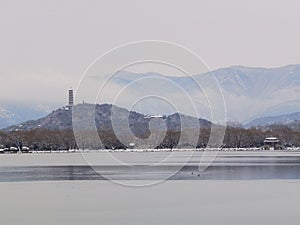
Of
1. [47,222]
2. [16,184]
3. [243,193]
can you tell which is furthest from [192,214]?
[16,184]

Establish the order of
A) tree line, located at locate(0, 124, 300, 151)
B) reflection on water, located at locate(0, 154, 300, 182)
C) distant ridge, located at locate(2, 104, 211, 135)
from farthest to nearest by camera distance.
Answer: tree line, located at locate(0, 124, 300, 151) < distant ridge, located at locate(2, 104, 211, 135) < reflection on water, located at locate(0, 154, 300, 182)

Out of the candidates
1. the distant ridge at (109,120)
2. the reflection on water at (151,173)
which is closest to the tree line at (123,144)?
the distant ridge at (109,120)

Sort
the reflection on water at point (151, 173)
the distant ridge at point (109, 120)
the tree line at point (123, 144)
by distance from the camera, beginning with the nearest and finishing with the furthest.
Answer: the reflection on water at point (151, 173)
the distant ridge at point (109, 120)
the tree line at point (123, 144)

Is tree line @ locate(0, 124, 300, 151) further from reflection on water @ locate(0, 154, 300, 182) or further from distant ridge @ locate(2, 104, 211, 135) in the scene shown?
reflection on water @ locate(0, 154, 300, 182)

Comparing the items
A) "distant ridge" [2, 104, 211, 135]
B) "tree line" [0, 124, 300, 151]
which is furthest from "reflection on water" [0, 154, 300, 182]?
"tree line" [0, 124, 300, 151]

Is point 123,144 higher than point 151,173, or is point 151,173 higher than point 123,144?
point 123,144

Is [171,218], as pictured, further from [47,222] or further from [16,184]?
[16,184]

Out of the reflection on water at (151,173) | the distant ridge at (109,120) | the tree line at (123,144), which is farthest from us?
the tree line at (123,144)

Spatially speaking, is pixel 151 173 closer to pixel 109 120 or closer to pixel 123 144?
pixel 109 120

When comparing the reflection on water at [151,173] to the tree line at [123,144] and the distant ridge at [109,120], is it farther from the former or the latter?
the tree line at [123,144]

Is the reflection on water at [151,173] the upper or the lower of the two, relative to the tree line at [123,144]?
lower

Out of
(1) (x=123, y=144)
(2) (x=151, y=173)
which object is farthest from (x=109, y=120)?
(2) (x=151, y=173)

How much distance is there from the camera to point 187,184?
27.5m

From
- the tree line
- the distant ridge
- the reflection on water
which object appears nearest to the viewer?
the reflection on water
